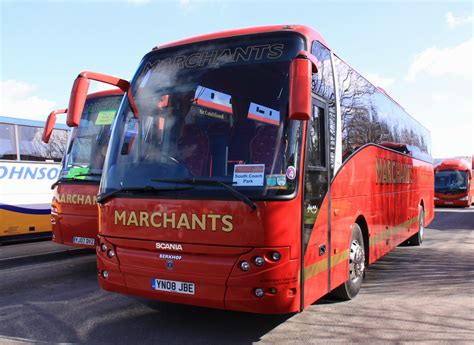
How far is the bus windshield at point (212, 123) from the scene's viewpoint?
4242 millimetres

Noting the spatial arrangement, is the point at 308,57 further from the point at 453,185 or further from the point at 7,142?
the point at 453,185

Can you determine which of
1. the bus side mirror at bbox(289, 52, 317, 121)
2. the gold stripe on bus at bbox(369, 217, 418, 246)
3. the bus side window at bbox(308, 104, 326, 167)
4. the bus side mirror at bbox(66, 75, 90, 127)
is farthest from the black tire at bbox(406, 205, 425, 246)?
the bus side mirror at bbox(66, 75, 90, 127)

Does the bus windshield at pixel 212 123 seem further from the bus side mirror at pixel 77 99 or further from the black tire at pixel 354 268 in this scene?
the black tire at pixel 354 268

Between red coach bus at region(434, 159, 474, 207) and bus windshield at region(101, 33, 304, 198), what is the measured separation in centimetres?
2780

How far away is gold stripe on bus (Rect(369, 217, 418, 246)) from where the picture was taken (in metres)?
6.89

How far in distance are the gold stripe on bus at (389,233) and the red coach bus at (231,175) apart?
4.40ft

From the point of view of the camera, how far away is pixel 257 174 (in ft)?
13.7

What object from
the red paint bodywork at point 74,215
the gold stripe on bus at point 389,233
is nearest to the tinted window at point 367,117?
the gold stripe on bus at point 389,233

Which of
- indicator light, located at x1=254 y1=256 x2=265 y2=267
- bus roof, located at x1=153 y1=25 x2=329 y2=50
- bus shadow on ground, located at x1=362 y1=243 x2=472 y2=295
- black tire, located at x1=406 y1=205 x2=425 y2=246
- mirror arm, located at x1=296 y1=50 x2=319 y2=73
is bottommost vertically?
bus shadow on ground, located at x1=362 y1=243 x2=472 y2=295

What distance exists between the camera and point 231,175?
4.25 m

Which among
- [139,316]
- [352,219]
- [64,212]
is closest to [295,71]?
[352,219]

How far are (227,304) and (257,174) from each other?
121 cm

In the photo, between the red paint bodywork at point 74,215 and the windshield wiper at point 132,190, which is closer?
the windshield wiper at point 132,190

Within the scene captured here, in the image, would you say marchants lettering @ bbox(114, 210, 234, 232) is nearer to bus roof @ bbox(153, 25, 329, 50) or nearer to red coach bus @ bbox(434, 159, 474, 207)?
bus roof @ bbox(153, 25, 329, 50)
